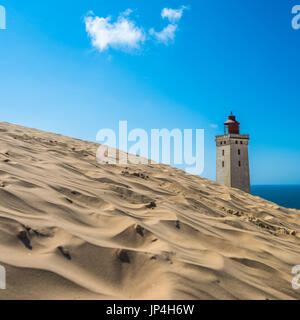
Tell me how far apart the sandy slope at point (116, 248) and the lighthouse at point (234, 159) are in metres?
19.3

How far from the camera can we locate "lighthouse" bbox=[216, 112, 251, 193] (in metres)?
21.4

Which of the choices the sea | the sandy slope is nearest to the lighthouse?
the sandy slope

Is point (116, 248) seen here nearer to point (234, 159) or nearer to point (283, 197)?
point (234, 159)

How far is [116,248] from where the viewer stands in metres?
1.54

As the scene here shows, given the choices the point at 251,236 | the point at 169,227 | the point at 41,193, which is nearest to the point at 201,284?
the point at 169,227

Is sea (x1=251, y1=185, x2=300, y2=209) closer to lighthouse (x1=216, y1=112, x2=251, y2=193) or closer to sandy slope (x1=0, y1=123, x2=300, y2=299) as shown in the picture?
lighthouse (x1=216, y1=112, x2=251, y2=193)

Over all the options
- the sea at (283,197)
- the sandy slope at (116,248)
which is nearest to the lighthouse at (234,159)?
the sandy slope at (116,248)

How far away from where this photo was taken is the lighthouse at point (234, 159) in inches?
842

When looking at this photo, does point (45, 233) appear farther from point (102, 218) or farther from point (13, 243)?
point (102, 218)

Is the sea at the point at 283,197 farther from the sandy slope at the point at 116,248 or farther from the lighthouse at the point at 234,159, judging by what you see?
the sandy slope at the point at 116,248

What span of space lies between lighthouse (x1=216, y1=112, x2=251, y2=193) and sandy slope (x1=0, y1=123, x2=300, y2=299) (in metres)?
19.3

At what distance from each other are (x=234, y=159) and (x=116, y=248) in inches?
838

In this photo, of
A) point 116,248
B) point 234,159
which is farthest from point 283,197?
point 116,248

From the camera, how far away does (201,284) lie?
1367 millimetres
